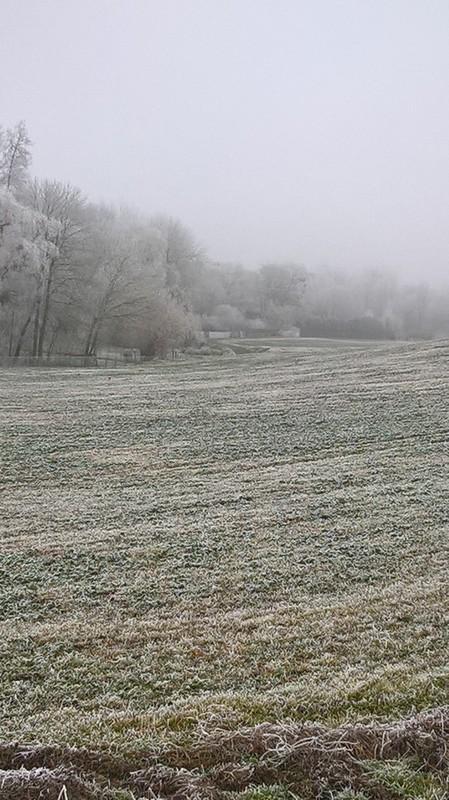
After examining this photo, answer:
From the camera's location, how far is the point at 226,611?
573 centimetres

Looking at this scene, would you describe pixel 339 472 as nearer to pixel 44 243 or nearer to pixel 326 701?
pixel 326 701

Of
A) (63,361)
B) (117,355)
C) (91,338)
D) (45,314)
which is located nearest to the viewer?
(63,361)

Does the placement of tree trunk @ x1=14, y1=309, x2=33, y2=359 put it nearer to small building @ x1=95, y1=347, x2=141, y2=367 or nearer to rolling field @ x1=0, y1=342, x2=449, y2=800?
small building @ x1=95, y1=347, x2=141, y2=367

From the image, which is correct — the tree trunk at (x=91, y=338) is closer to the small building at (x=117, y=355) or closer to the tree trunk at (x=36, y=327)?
the small building at (x=117, y=355)

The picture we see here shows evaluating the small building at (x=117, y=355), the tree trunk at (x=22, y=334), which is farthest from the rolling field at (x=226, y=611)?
the tree trunk at (x=22, y=334)

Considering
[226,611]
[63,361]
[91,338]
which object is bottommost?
[226,611]

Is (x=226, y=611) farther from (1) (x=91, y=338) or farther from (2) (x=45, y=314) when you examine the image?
(1) (x=91, y=338)

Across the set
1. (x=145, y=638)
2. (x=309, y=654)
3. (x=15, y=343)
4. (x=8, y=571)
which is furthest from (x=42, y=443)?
(x=15, y=343)

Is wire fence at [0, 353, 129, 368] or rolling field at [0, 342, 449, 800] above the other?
wire fence at [0, 353, 129, 368]

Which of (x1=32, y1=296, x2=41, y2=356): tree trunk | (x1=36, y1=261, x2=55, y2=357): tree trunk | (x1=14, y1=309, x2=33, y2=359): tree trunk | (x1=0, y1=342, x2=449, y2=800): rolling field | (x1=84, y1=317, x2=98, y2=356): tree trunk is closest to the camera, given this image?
(x1=0, y1=342, x2=449, y2=800): rolling field

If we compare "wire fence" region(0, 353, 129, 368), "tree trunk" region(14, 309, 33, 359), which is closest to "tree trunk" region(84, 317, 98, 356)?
"wire fence" region(0, 353, 129, 368)

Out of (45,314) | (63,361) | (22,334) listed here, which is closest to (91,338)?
(45,314)

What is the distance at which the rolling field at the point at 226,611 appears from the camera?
3162 millimetres

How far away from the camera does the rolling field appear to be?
124 inches
